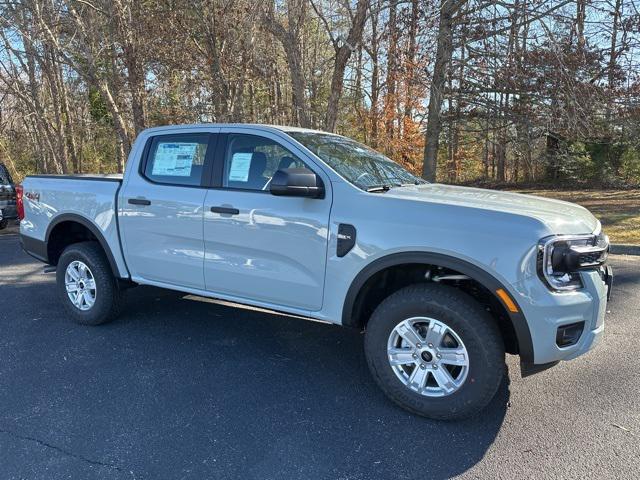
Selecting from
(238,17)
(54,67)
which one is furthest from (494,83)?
(54,67)

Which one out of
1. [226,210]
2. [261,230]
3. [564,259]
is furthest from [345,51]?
[564,259]

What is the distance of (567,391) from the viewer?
3.37 metres

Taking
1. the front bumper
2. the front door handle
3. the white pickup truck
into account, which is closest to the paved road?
the white pickup truck

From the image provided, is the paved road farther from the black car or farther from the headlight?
the black car

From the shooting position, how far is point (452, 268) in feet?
9.32

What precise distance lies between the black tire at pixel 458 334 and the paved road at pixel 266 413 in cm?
13

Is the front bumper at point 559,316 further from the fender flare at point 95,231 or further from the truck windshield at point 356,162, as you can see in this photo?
the fender flare at point 95,231

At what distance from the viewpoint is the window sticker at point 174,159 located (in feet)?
13.3

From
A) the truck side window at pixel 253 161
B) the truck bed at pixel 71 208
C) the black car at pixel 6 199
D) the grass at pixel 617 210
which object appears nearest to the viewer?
the truck side window at pixel 253 161

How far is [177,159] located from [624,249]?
300 inches

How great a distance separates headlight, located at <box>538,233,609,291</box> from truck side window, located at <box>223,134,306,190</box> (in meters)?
1.78

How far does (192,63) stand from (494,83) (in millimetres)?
8119

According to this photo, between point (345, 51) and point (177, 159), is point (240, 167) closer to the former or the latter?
point (177, 159)

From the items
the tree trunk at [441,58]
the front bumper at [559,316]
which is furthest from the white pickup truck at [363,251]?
the tree trunk at [441,58]
